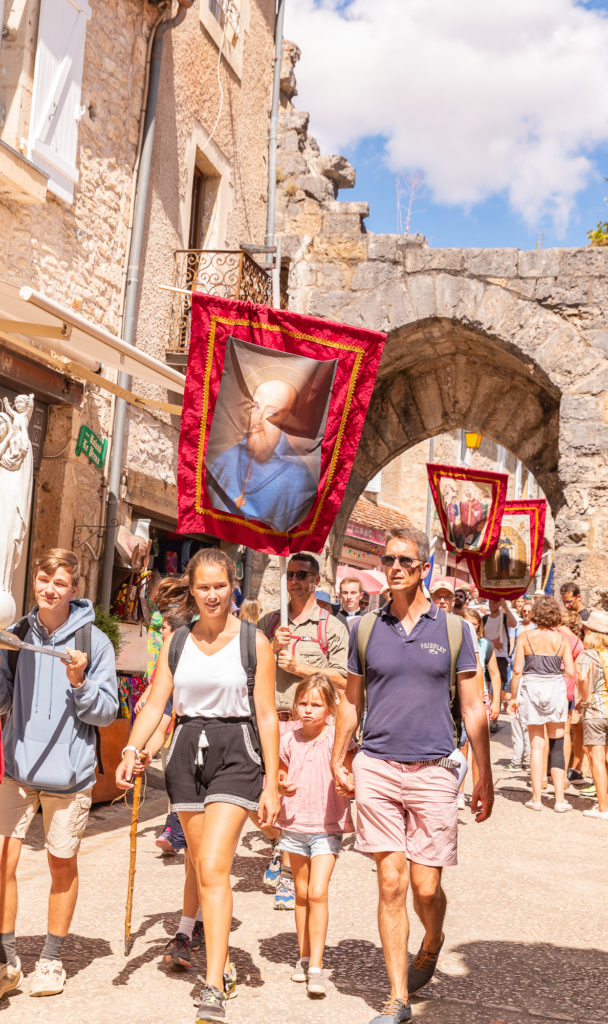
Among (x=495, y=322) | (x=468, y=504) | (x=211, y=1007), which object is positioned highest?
(x=495, y=322)

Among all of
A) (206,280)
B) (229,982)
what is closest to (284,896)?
(229,982)

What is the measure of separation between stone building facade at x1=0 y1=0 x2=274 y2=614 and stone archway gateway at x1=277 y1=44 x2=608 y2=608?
4.05 ft

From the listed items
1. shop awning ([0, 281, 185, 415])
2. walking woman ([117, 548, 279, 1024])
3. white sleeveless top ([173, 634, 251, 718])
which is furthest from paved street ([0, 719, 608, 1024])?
shop awning ([0, 281, 185, 415])

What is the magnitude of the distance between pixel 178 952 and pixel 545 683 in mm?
5788

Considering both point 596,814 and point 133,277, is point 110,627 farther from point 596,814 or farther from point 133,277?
point 596,814

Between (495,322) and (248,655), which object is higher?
(495,322)

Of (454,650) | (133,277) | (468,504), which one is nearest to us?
(454,650)

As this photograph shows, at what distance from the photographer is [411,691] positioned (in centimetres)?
415

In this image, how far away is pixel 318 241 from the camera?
13.9m

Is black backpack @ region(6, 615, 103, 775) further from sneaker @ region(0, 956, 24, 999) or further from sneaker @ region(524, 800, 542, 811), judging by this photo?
sneaker @ region(524, 800, 542, 811)

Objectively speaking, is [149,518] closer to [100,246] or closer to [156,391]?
[156,391]

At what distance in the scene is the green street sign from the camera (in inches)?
389

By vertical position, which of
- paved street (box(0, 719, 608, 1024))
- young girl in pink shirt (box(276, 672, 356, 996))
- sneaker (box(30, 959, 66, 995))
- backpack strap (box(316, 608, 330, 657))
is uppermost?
backpack strap (box(316, 608, 330, 657))

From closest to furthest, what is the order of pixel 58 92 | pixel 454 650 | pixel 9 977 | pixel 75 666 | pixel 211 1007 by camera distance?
pixel 211 1007
pixel 9 977
pixel 75 666
pixel 454 650
pixel 58 92
